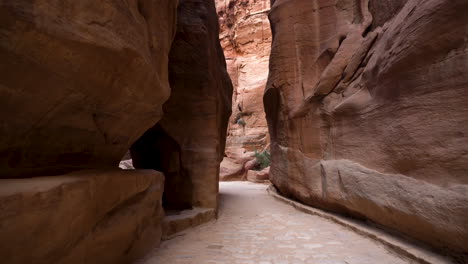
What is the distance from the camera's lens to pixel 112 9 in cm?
208

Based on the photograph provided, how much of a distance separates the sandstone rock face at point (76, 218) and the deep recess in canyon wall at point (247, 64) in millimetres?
17614

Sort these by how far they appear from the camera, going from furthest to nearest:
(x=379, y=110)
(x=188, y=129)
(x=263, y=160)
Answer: (x=263, y=160) → (x=188, y=129) → (x=379, y=110)

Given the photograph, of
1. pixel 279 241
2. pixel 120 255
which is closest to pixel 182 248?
pixel 120 255

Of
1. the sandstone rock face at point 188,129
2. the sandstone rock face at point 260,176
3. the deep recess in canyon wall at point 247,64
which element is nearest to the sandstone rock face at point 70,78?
the sandstone rock face at point 188,129

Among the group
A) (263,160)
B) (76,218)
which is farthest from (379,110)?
(263,160)

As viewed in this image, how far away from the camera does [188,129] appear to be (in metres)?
5.82

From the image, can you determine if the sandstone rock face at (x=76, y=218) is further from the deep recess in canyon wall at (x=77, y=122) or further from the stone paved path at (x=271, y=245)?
the stone paved path at (x=271, y=245)

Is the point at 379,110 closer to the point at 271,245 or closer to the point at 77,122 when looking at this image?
the point at 271,245

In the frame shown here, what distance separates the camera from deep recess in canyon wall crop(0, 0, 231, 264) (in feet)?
5.51

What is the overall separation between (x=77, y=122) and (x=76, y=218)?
925 mm

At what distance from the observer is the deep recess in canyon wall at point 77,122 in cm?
168

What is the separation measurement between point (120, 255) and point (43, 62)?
211 cm

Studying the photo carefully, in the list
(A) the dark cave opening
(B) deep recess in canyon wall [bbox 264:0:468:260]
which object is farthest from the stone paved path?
(A) the dark cave opening

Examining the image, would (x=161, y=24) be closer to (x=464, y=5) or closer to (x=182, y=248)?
(x=182, y=248)
